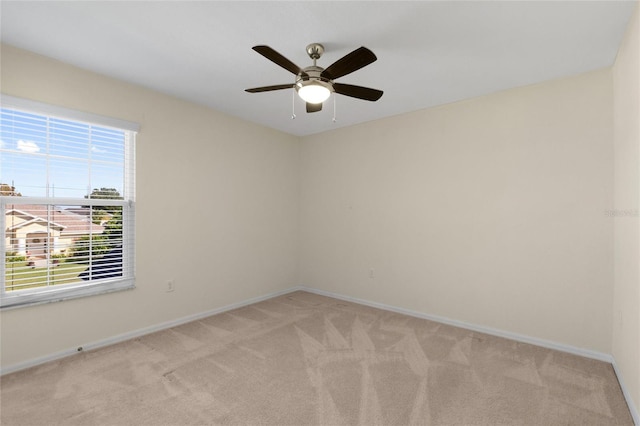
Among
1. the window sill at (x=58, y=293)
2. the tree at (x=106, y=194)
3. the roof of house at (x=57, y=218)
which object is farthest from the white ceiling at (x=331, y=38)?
the window sill at (x=58, y=293)

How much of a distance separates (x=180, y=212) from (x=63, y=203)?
3.50ft

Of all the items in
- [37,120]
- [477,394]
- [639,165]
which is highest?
[37,120]

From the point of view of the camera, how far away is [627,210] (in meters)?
2.25

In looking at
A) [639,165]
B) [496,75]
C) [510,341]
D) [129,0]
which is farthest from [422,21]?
[510,341]

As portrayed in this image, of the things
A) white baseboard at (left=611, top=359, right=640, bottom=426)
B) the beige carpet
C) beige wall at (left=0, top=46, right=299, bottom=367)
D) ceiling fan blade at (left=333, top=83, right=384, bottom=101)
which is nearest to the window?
beige wall at (left=0, top=46, right=299, bottom=367)

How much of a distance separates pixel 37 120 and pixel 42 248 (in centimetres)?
108

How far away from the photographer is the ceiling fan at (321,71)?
1898 mm

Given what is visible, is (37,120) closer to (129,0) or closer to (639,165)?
(129,0)

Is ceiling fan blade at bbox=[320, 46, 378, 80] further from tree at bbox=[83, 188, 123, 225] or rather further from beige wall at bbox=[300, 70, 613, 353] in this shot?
tree at bbox=[83, 188, 123, 225]

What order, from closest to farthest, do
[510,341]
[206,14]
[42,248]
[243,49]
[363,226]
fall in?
[206,14] < [243,49] < [42,248] < [510,341] < [363,226]

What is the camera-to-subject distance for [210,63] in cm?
271

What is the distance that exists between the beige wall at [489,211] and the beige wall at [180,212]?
2.96ft

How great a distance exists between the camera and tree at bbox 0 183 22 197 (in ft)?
8.07

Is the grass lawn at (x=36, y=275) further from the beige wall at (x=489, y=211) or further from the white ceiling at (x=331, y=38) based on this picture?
the beige wall at (x=489, y=211)
